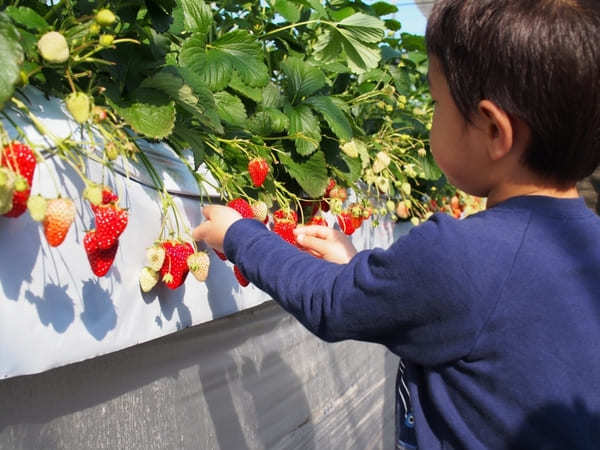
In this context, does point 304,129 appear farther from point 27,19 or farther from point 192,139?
point 27,19

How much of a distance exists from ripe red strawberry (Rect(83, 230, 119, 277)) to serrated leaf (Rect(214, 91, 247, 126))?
346mm

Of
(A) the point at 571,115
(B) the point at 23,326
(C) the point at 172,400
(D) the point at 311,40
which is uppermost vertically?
(A) the point at 571,115

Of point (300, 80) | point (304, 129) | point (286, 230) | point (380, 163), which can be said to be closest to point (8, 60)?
point (286, 230)

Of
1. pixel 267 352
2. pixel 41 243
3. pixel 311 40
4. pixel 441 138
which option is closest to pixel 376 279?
pixel 441 138

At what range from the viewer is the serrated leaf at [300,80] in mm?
1207

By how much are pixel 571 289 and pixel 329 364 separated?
1171 mm

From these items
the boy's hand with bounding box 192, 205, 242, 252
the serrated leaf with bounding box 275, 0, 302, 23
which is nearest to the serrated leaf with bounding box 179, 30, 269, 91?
the boy's hand with bounding box 192, 205, 242, 252

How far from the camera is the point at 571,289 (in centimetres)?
63

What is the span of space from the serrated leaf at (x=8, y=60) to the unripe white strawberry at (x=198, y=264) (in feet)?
0.94

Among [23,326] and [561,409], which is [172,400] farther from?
[561,409]

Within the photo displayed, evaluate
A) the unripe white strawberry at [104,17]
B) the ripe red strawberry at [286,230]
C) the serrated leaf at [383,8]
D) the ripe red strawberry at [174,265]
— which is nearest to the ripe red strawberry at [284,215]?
the ripe red strawberry at [286,230]

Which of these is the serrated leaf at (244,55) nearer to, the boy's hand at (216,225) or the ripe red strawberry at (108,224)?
the boy's hand at (216,225)

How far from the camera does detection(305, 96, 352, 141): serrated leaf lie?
1143 millimetres

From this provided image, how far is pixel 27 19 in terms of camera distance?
0.67 metres
